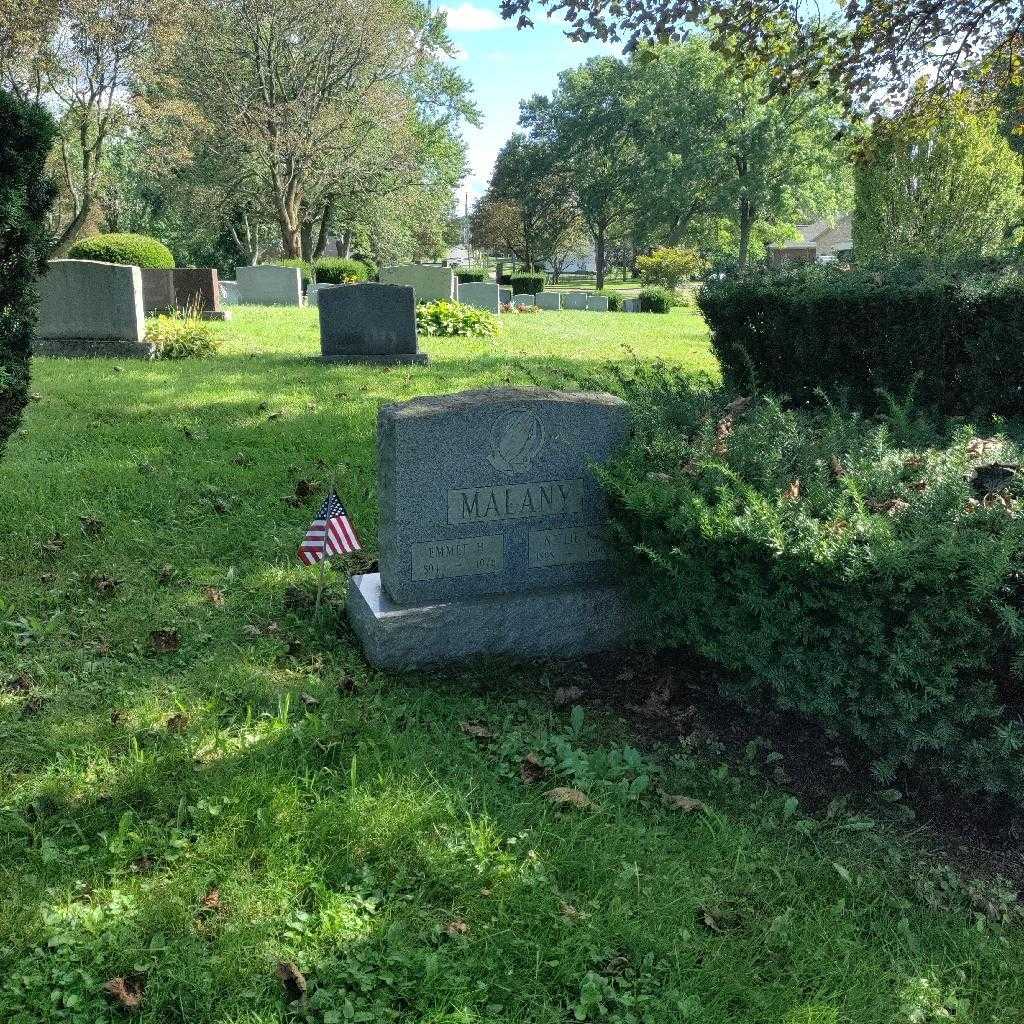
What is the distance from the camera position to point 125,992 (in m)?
2.24

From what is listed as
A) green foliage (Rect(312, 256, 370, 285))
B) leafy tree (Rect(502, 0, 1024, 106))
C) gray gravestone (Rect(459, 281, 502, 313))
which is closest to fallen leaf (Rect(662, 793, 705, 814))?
leafy tree (Rect(502, 0, 1024, 106))

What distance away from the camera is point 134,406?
27.6ft

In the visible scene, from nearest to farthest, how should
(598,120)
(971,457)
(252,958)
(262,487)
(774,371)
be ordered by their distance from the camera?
(252,958) → (971,457) → (262,487) → (774,371) → (598,120)

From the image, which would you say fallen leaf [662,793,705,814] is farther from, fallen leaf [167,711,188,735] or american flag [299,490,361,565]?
american flag [299,490,361,565]

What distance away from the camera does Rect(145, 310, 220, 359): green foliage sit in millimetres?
11602

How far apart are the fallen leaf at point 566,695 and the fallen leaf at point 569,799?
0.74m

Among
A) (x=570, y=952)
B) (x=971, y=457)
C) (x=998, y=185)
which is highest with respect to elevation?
(x=998, y=185)

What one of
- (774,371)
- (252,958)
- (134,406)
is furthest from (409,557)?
(134,406)

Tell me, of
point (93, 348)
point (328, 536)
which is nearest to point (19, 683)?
point (328, 536)

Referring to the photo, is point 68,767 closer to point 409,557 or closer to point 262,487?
point 409,557

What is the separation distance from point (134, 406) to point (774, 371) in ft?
19.6

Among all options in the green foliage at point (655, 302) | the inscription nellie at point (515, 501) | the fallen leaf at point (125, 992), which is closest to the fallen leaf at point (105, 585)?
the inscription nellie at point (515, 501)

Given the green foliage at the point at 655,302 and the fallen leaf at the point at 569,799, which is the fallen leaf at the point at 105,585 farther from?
the green foliage at the point at 655,302

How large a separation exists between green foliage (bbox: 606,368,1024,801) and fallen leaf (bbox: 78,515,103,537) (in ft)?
10.8
